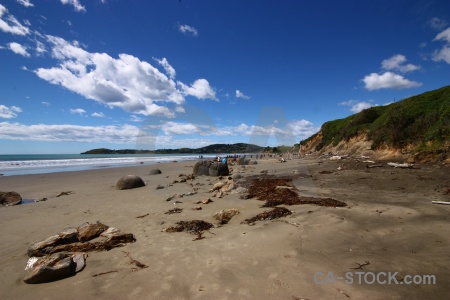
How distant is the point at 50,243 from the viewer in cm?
475

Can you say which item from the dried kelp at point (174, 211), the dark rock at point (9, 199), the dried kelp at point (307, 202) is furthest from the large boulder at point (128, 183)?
the dried kelp at point (307, 202)

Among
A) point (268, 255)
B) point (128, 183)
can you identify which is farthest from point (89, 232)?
point (128, 183)

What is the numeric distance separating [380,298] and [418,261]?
3.81 ft

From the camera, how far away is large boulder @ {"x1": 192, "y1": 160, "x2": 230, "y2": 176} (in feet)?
59.4

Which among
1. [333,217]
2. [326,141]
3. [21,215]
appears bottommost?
[21,215]

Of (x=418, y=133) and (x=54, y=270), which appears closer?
(x=54, y=270)

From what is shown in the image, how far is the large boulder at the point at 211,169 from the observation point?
59.4ft

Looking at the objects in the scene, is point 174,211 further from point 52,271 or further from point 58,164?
point 58,164

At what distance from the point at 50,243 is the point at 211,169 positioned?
541 inches

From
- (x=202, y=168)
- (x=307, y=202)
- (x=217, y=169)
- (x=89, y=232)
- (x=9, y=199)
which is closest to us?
(x=89, y=232)

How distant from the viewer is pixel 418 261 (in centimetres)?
328

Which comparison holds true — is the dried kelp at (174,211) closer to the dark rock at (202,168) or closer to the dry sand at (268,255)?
the dry sand at (268,255)

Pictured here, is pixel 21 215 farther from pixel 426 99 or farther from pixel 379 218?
pixel 426 99

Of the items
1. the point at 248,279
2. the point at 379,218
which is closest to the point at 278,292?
the point at 248,279
